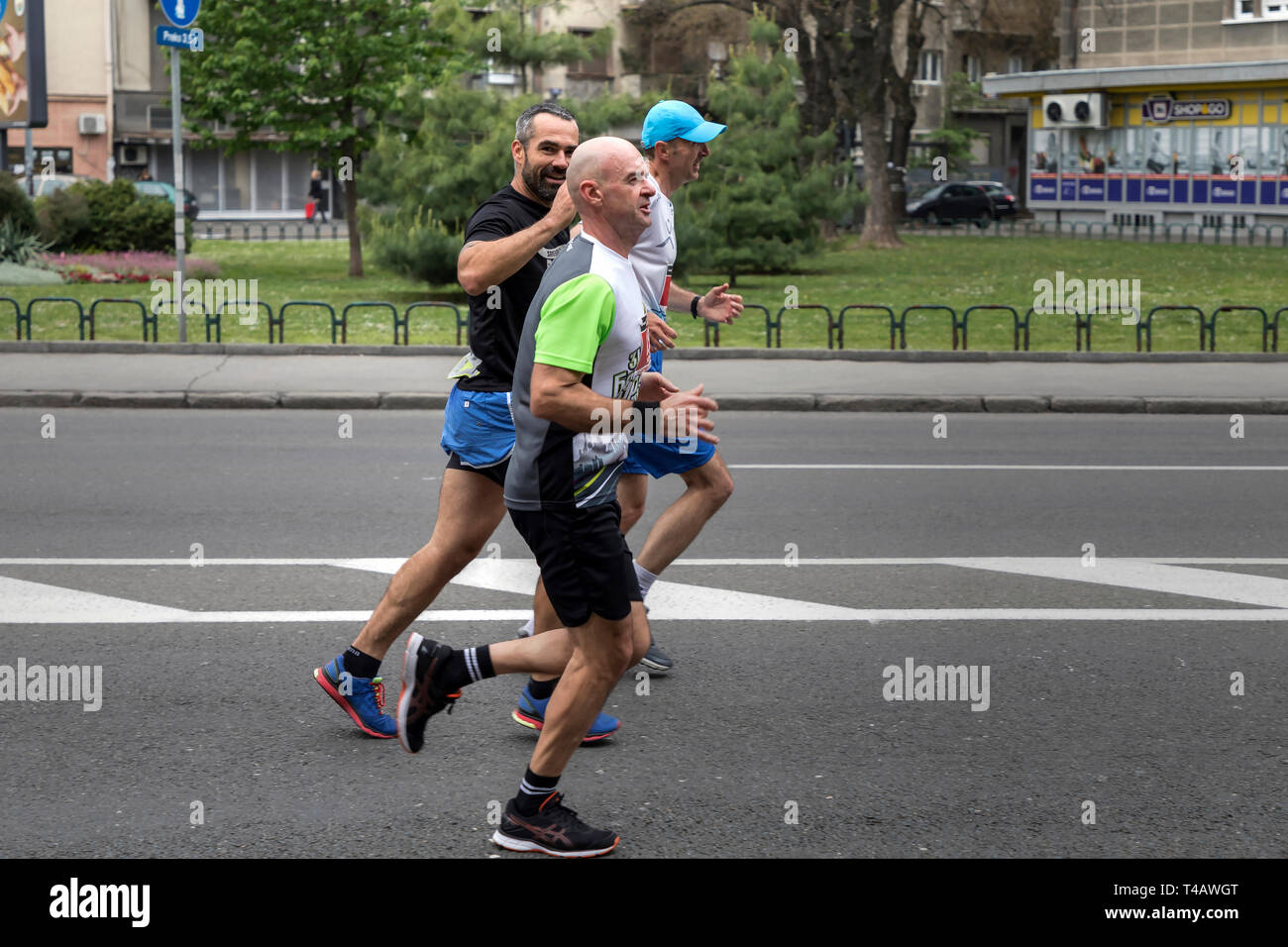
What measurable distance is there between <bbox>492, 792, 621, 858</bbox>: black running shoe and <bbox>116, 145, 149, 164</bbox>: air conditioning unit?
6124 centimetres

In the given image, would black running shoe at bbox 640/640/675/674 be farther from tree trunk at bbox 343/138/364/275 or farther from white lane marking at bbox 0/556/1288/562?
tree trunk at bbox 343/138/364/275

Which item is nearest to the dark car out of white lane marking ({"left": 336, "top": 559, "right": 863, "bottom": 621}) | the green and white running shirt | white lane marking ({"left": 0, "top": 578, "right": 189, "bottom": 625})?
white lane marking ({"left": 336, "top": 559, "right": 863, "bottom": 621})

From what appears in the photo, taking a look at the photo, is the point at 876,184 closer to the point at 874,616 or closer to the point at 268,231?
the point at 268,231

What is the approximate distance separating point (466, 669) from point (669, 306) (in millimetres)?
2041

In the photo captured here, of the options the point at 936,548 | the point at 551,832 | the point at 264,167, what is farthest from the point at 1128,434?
the point at 264,167

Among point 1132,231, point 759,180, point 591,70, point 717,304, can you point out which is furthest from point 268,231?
point 717,304

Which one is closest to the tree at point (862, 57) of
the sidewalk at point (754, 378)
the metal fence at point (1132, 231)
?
the metal fence at point (1132, 231)

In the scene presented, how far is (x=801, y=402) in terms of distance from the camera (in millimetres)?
14953

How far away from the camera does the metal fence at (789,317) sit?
17.5 meters

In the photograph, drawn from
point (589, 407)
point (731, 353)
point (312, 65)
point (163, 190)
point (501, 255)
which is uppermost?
point (312, 65)

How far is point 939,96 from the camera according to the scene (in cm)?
7444

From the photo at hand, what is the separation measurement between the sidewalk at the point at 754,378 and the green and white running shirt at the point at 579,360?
1026 cm

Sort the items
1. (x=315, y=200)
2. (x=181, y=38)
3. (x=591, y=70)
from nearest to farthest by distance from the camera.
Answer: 1. (x=181, y=38)
2. (x=315, y=200)
3. (x=591, y=70)
